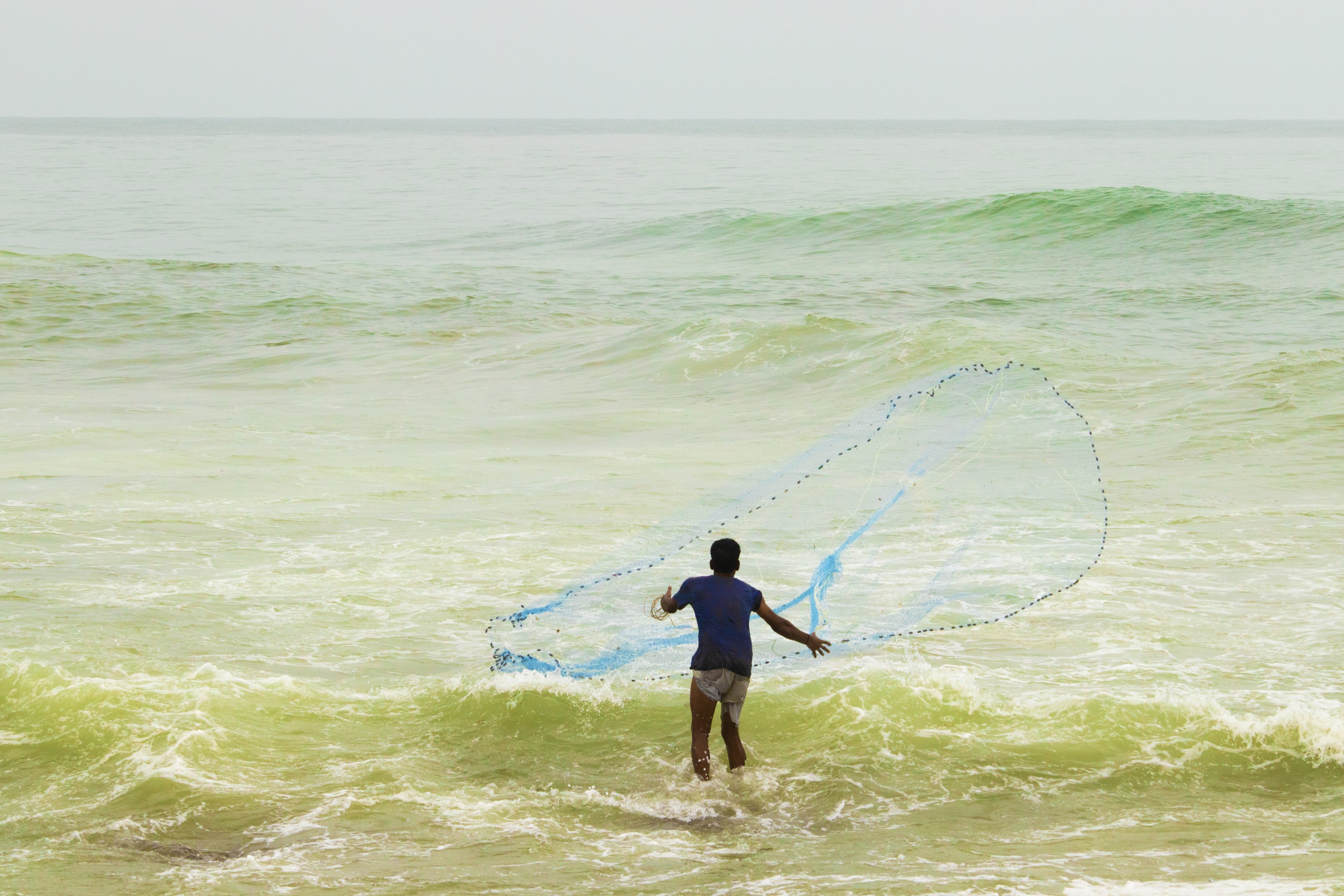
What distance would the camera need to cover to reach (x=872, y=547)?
1047 centimetres

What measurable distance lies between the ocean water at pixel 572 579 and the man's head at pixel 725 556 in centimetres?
111

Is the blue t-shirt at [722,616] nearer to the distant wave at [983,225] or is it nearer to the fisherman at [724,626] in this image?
the fisherman at [724,626]

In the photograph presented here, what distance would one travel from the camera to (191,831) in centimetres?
604

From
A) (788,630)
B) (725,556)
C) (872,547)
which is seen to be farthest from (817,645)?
(872,547)

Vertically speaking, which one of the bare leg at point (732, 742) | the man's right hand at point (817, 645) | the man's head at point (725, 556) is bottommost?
the bare leg at point (732, 742)

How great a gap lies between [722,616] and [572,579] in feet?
12.0

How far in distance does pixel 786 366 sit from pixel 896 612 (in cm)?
1198

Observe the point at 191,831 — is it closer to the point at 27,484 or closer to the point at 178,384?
the point at 27,484

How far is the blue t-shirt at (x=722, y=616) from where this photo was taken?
637 centimetres

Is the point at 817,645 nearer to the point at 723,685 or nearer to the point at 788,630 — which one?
the point at 788,630

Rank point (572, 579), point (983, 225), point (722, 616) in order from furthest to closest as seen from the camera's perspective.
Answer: point (983, 225), point (572, 579), point (722, 616)


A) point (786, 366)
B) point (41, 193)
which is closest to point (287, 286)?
point (786, 366)

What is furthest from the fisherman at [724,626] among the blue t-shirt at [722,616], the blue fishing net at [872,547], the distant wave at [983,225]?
the distant wave at [983,225]

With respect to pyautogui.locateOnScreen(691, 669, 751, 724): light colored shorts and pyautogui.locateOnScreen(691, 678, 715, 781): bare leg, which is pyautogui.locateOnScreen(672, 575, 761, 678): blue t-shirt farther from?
pyautogui.locateOnScreen(691, 678, 715, 781): bare leg
